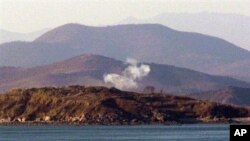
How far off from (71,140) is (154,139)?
37.2ft

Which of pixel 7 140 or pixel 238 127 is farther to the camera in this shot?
pixel 7 140

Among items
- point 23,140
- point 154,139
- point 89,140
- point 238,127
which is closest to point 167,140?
point 154,139

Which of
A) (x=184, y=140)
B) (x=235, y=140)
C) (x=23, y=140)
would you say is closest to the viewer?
(x=235, y=140)

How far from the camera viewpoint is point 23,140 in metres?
141

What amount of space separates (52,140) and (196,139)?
20.2 m

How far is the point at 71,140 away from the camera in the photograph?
134500mm

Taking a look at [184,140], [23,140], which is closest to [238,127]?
[184,140]

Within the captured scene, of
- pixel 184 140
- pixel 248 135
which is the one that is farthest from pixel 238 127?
pixel 184 140

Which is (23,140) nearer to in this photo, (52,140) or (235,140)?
(52,140)

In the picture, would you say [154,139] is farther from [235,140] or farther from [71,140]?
[235,140]

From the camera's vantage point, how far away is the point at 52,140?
5369 inches

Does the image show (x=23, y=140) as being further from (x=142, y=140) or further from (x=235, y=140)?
(x=235, y=140)

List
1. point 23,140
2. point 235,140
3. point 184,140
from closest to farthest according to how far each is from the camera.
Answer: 1. point 235,140
2. point 184,140
3. point 23,140

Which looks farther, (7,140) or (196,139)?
(7,140)
